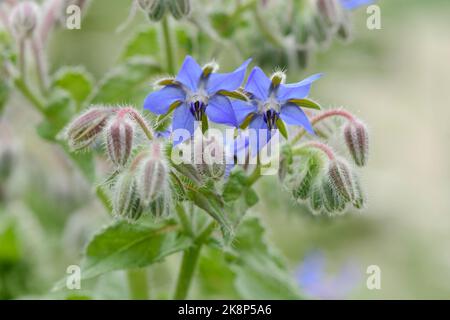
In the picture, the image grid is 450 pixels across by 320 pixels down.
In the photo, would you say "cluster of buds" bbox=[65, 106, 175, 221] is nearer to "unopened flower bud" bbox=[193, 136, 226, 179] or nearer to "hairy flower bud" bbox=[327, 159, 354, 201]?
"unopened flower bud" bbox=[193, 136, 226, 179]

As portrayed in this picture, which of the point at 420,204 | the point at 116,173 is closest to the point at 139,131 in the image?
the point at 116,173

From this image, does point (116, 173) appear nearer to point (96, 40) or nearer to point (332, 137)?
point (332, 137)

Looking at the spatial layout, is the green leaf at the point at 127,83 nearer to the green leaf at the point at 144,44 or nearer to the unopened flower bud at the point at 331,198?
the green leaf at the point at 144,44

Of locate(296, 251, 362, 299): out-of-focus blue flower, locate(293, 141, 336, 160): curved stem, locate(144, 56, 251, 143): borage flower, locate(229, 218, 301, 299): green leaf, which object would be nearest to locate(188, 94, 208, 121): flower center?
locate(144, 56, 251, 143): borage flower

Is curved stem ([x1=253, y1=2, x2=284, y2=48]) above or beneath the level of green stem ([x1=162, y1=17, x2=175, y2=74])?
above

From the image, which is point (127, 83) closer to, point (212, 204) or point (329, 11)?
point (329, 11)

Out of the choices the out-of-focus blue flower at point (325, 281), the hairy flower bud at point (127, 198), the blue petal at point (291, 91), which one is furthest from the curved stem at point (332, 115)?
the out-of-focus blue flower at point (325, 281)
